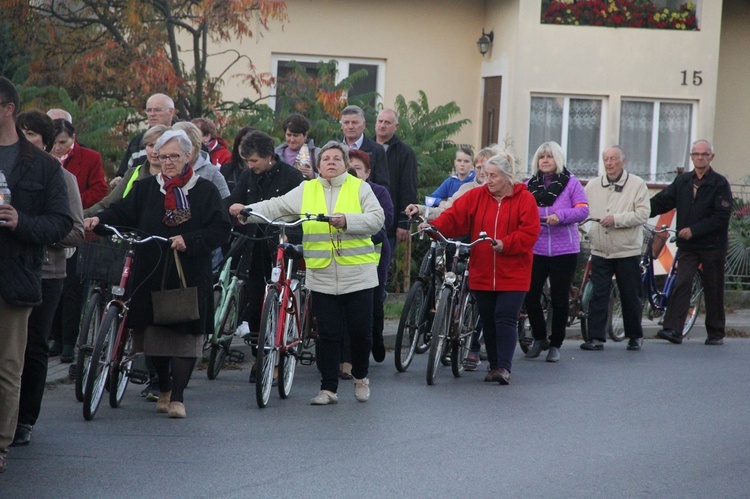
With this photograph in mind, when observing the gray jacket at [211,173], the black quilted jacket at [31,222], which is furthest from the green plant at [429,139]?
the black quilted jacket at [31,222]

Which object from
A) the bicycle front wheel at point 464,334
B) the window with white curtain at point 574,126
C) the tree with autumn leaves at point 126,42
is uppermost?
the tree with autumn leaves at point 126,42

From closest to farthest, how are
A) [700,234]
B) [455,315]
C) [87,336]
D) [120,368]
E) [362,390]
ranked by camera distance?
[120,368] → [87,336] → [362,390] → [455,315] → [700,234]

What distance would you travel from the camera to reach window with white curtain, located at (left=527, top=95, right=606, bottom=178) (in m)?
22.4

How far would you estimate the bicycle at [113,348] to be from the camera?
8.05 metres

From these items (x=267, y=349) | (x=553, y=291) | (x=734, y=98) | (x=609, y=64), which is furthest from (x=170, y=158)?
(x=734, y=98)

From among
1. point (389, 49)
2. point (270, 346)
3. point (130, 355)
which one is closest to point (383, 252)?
point (270, 346)

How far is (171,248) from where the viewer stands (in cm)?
825

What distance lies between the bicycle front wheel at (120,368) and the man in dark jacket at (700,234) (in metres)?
6.98

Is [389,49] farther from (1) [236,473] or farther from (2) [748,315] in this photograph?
(1) [236,473]

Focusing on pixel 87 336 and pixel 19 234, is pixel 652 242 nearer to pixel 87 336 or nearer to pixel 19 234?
pixel 87 336

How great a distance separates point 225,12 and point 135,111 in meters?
1.72

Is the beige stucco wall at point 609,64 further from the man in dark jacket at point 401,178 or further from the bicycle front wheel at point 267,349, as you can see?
the bicycle front wheel at point 267,349

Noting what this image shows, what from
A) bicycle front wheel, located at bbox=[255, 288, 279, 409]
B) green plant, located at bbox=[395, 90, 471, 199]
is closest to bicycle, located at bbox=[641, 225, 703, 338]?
green plant, located at bbox=[395, 90, 471, 199]

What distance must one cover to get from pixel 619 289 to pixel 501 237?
3028 mm
